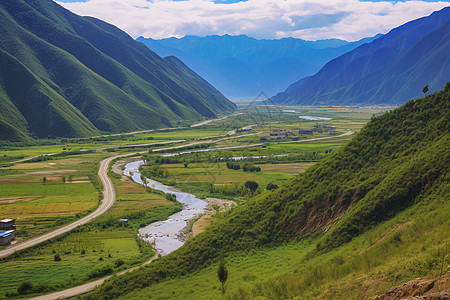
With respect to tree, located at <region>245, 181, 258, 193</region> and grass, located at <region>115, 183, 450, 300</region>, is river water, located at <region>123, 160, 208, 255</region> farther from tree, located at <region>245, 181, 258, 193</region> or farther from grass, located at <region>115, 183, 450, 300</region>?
grass, located at <region>115, 183, 450, 300</region>

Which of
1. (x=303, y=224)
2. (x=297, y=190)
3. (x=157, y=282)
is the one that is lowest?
(x=157, y=282)

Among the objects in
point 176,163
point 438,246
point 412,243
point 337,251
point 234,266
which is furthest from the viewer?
point 176,163

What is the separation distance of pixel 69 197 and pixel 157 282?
50749 mm

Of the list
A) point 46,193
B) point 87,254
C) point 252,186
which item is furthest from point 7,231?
point 252,186

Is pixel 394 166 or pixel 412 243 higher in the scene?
pixel 394 166

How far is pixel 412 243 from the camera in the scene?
26578mm

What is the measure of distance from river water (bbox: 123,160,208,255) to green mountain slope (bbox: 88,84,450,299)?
12.2m

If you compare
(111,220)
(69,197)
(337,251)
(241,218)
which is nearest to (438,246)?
(337,251)

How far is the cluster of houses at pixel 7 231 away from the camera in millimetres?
56625

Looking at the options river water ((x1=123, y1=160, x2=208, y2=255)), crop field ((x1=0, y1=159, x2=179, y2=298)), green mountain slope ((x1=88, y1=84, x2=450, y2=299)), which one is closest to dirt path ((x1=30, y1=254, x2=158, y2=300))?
crop field ((x1=0, y1=159, x2=179, y2=298))

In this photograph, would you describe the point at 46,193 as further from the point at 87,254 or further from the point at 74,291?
the point at 74,291

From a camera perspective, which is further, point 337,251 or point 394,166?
point 394,166

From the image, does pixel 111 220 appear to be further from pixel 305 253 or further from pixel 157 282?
pixel 305 253

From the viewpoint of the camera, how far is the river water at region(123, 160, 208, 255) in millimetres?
58041
